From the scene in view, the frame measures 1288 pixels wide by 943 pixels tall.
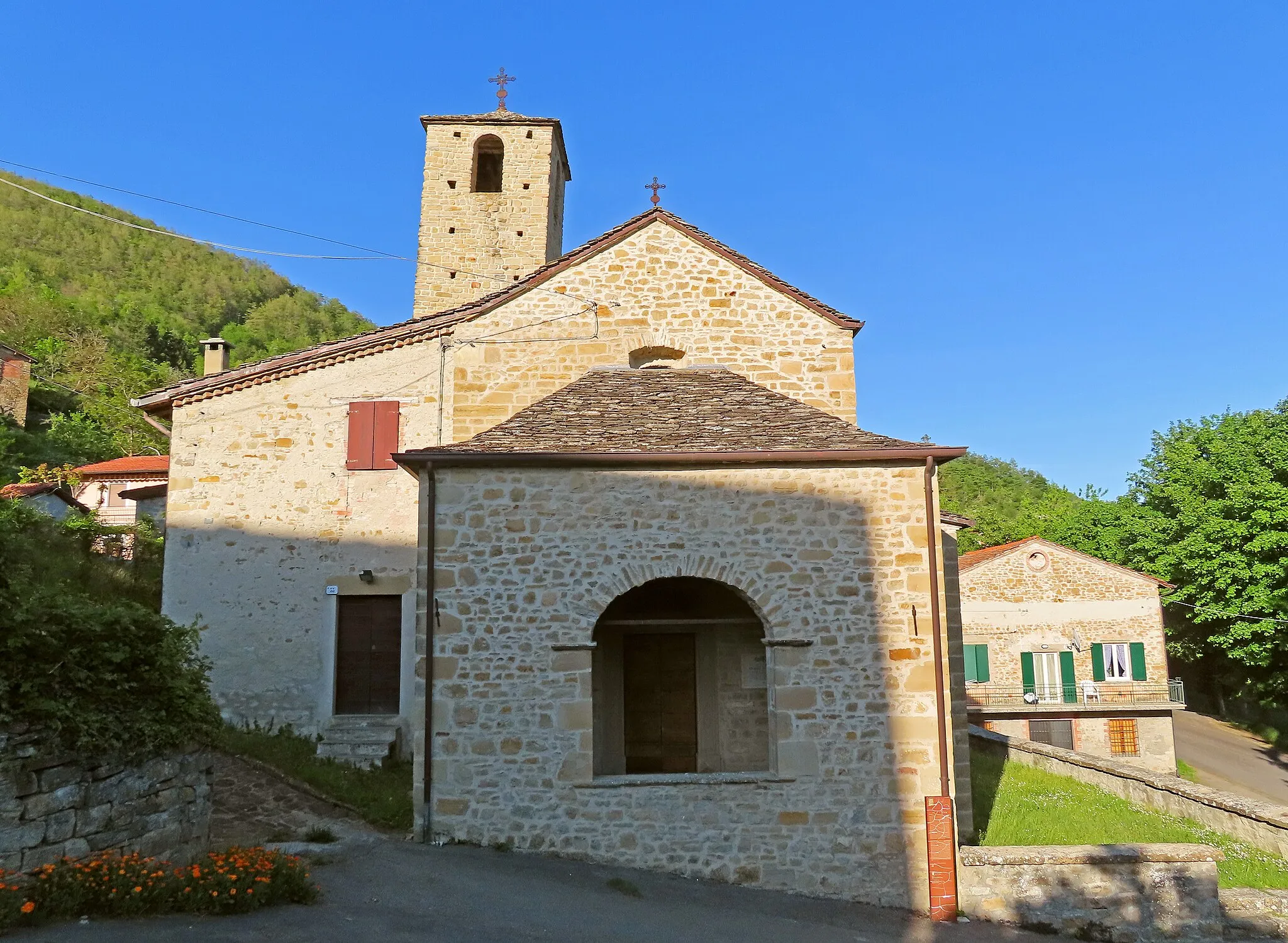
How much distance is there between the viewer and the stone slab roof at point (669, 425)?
967cm

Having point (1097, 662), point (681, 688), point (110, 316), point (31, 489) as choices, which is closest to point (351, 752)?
point (681, 688)

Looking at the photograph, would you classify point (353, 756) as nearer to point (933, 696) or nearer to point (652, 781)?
point (652, 781)

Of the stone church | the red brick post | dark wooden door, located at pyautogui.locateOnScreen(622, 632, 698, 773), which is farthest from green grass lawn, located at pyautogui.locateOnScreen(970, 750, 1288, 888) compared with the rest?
dark wooden door, located at pyautogui.locateOnScreen(622, 632, 698, 773)

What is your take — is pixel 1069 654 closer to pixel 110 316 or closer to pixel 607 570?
pixel 607 570

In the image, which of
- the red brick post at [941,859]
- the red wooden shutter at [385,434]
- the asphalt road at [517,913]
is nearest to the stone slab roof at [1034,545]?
the red wooden shutter at [385,434]

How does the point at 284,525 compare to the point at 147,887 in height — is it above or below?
above

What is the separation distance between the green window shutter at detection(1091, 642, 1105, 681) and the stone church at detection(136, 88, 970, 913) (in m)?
22.6

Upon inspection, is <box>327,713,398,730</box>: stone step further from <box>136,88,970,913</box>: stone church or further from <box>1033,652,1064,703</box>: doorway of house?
<box>1033,652,1064,703</box>: doorway of house

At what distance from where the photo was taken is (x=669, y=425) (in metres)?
10.4

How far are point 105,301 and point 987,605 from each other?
5243 cm

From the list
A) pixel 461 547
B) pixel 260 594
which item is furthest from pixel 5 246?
pixel 461 547

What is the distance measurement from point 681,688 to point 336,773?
15.3 ft

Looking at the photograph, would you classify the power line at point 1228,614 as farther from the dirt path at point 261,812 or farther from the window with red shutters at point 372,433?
the dirt path at point 261,812

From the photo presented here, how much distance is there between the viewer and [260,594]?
14047mm
